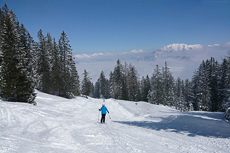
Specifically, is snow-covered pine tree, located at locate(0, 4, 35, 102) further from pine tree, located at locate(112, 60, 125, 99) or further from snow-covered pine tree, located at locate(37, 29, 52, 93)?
pine tree, located at locate(112, 60, 125, 99)

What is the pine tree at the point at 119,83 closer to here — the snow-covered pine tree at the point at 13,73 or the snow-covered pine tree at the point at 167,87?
the snow-covered pine tree at the point at 167,87

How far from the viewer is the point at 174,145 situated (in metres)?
6.60

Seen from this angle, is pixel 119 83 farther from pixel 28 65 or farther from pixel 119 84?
pixel 28 65

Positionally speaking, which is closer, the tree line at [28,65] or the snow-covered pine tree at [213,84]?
the tree line at [28,65]

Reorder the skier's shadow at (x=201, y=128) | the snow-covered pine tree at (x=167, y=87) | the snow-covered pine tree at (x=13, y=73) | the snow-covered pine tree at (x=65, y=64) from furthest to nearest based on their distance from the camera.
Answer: the snow-covered pine tree at (x=167, y=87)
the snow-covered pine tree at (x=65, y=64)
the snow-covered pine tree at (x=13, y=73)
the skier's shadow at (x=201, y=128)

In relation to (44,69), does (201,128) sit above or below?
below

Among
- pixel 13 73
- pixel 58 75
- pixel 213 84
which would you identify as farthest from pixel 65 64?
pixel 213 84

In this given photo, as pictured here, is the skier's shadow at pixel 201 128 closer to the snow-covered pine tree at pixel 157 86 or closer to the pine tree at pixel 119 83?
the snow-covered pine tree at pixel 157 86

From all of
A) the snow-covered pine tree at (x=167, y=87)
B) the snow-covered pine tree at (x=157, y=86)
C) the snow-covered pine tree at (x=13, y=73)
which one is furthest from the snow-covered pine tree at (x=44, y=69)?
the snow-covered pine tree at (x=167, y=87)

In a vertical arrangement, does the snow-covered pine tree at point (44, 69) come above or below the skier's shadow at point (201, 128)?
above

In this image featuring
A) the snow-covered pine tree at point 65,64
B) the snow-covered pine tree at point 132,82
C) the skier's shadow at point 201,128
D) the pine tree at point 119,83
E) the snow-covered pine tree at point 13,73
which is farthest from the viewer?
the snow-covered pine tree at point 132,82

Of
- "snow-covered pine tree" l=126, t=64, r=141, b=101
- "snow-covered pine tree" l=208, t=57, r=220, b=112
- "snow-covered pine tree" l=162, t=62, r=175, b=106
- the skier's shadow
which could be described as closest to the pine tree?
"snow-covered pine tree" l=126, t=64, r=141, b=101

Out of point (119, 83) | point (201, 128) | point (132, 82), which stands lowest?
point (201, 128)

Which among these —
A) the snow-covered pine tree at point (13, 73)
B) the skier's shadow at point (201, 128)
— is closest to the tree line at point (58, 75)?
the snow-covered pine tree at point (13, 73)
